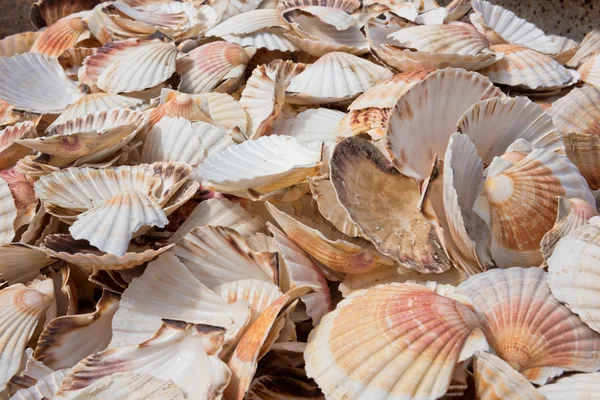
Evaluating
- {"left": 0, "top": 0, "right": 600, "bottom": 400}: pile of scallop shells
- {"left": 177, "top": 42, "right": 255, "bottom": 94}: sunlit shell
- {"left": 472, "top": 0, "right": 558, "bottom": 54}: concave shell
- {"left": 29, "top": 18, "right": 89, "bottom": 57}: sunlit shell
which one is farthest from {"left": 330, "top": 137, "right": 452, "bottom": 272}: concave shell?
{"left": 29, "top": 18, "right": 89, "bottom": 57}: sunlit shell

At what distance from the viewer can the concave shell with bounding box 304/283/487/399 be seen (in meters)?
0.58

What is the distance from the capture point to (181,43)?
1338 mm

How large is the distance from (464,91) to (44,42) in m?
1.07

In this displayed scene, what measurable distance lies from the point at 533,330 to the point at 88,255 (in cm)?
54

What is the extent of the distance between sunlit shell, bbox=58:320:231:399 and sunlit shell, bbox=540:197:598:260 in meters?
0.42

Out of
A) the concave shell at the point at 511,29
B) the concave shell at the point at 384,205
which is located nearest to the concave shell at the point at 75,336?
the concave shell at the point at 384,205

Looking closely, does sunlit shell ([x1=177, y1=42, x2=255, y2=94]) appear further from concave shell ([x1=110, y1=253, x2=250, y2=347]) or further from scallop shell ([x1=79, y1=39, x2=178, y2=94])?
concave shell ([x1=110, y1=253, x2=250, y2=347])

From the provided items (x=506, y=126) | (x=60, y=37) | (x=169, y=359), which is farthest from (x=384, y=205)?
(x=60, y=37)

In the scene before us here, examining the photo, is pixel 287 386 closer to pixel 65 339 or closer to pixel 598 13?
pixel 65 339

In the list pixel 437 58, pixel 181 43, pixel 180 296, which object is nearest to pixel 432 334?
pixel 180 296

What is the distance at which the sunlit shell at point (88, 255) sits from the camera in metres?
0.74

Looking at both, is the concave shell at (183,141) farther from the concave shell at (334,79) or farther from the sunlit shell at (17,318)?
the sunlit shell at (17,318)

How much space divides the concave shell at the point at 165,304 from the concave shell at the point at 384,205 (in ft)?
0.64

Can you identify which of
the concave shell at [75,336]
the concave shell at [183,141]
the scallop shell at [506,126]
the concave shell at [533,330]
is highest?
the scallop shell at [506,126]
